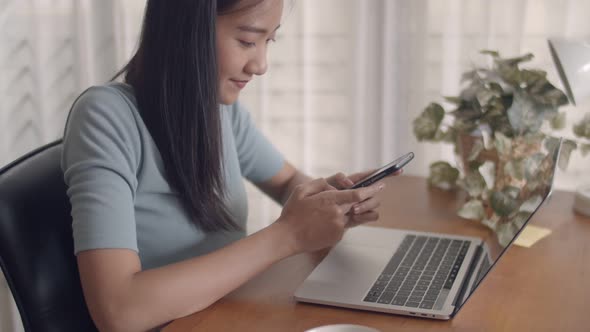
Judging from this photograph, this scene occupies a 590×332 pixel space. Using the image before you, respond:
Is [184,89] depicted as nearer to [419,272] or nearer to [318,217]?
[318,217]

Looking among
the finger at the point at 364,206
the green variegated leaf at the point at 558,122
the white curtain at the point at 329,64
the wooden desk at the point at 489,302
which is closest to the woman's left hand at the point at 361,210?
the finger at the point at 364,206

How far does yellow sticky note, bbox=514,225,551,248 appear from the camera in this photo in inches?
44.2

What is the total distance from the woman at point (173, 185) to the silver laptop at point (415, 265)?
0.06 metres

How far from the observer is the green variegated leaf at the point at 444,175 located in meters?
1.43

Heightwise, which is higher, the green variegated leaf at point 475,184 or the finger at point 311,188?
the finger at point 311,188

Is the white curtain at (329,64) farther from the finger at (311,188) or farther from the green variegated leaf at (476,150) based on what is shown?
the finger at (311,188)

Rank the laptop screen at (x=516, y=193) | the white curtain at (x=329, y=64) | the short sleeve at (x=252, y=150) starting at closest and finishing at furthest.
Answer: the laptop screen at (x=516, y=193) → the short sleeve at (x=252, y=150) → the white curtain at (x=329, y=64)

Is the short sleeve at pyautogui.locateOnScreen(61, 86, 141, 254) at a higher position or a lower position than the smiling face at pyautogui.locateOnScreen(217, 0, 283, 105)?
lower

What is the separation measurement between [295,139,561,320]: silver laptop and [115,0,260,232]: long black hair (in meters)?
0.25

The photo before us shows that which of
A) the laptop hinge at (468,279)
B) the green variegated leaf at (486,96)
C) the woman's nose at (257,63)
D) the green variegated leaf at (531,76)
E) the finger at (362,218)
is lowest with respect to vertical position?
the laptop hinge at (468,279)

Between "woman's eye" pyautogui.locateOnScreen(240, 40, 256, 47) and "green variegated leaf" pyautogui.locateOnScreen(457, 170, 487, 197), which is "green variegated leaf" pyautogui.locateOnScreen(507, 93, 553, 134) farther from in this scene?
"woman's eye" pyautogui.locateOnScreen(240, 40, 256, 47)

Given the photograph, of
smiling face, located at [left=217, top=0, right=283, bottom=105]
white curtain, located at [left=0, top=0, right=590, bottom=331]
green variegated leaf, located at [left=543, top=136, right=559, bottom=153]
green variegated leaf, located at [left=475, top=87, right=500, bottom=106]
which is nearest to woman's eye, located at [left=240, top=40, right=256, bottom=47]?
smiling face, located at [left=217, top=0, right=283, bottom=105]

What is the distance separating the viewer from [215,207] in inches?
43.5

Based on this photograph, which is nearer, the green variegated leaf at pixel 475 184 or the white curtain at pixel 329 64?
the green variegated leaf at pixel 475 184
